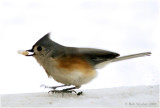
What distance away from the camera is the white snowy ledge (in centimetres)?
319

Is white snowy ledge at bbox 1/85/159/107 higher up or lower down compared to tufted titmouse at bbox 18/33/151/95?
lower down

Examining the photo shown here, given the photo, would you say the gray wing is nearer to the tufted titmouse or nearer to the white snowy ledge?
the tufted titmouse

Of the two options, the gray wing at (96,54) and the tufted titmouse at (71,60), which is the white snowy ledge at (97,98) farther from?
the gray wing at (96,54)

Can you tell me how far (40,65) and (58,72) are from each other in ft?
0.91

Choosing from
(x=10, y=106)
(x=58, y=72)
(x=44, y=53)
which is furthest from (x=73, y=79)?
(x=10, y=106)

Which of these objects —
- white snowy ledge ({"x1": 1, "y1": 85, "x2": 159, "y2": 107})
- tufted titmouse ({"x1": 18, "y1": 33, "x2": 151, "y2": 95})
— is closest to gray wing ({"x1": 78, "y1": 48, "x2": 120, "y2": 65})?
tufted titmouse ({"x1": 18, "y1": 33, "x2": 151, "y2": 95})

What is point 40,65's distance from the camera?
12.3ft

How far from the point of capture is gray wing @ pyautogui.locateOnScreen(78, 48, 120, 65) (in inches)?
139

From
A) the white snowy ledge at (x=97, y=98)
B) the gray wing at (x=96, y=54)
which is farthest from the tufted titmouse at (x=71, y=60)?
the white snowy ledge at (x=97, y=98)

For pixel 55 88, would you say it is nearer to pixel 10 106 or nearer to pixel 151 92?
pixel 10 106

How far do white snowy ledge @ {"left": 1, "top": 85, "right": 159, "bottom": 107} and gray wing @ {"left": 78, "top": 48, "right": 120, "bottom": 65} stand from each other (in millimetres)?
319

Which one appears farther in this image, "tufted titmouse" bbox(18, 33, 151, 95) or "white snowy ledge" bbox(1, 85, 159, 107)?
"tufted titmouse" bbox(18, 33, 151, 95)

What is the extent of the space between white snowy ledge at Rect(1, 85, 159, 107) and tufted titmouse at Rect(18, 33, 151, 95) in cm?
17

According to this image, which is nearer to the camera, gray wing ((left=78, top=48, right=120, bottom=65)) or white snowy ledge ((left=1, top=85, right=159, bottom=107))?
white snowy ledge ((left=1, top=85, right=159, bottom=107))
